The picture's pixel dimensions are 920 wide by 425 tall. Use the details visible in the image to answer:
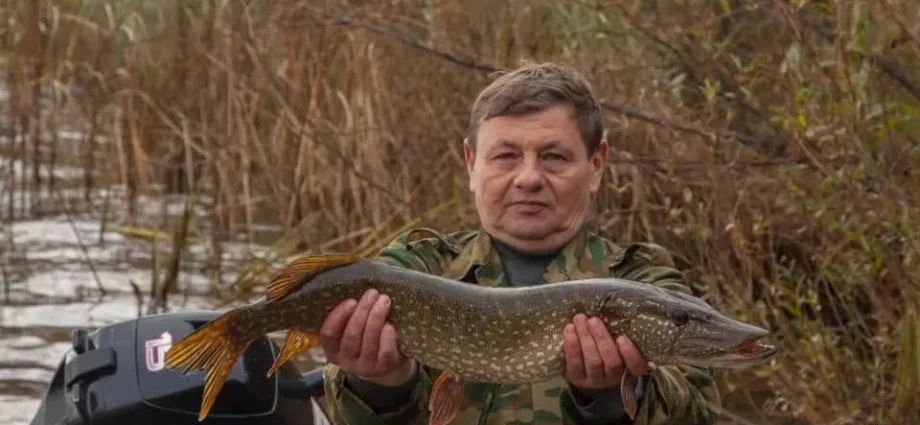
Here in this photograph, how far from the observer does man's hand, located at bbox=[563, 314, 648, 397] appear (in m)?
2.76

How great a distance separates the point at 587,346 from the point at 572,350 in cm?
4

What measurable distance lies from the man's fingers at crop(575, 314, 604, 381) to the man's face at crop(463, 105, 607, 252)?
0.36 meters

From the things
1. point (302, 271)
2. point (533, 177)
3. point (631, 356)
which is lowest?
point (631, 356)

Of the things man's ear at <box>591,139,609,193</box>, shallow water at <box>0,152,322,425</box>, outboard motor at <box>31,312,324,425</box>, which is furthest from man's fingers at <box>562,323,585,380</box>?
shallow water at <box>0,152,322,425</box>

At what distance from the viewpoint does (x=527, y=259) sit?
3.17 m

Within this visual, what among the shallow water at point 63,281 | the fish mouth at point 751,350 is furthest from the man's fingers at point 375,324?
the shallow water at point 63,281

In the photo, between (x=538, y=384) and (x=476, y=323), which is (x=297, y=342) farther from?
(x=538, y=384)

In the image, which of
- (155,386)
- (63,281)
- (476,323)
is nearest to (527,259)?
(476,323)

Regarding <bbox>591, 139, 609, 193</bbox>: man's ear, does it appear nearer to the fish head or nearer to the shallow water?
the fish head

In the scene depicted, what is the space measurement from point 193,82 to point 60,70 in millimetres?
845

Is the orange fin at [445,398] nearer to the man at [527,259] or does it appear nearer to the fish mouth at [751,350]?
the man at [527,259]

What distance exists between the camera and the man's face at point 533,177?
306 cm

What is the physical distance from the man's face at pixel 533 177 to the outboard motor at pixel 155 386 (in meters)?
1.02

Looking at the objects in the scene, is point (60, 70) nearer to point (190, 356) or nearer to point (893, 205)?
point (893, 205)
